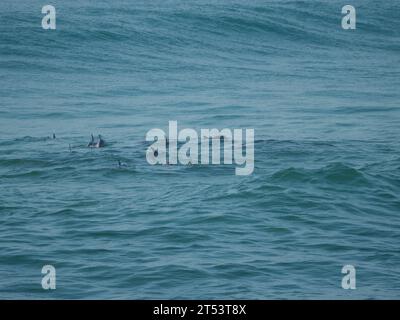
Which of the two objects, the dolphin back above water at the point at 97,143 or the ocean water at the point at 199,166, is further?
the dolphin back above water at the point at 97,143

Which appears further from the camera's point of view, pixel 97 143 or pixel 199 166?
pixel 97 143

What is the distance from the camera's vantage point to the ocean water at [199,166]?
1231 cm

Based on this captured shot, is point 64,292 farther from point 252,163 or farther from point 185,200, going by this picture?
point 252,163

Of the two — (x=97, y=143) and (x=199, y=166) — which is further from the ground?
(x=97, y=143)

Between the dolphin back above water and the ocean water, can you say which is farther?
the dolphin back above water

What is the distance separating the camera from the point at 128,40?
107ft

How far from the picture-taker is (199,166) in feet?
59.0

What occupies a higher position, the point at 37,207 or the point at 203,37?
the point at 203,37

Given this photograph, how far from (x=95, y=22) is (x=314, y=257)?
22698 mm

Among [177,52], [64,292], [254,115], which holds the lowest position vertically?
[64,292]

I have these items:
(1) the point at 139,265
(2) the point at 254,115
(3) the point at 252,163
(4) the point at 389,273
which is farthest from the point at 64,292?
(2) the point at 254,115

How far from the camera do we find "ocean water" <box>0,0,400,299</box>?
12312 millimetres
